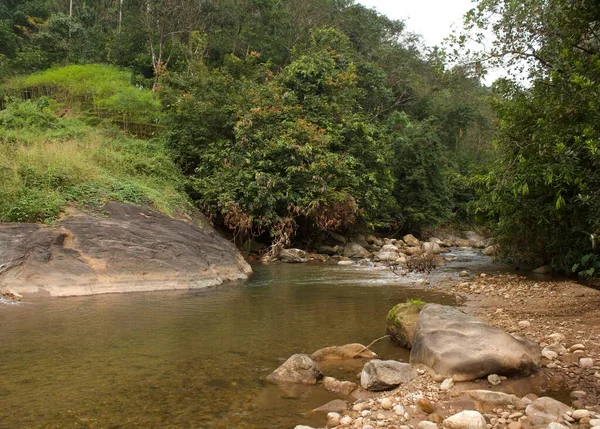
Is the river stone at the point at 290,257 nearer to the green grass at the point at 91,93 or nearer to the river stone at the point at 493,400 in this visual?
the green grass at the point at 91,93

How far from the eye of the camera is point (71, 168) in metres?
13.6

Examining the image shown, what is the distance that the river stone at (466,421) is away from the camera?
428 cm

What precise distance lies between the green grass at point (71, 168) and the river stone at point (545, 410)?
10.7 m

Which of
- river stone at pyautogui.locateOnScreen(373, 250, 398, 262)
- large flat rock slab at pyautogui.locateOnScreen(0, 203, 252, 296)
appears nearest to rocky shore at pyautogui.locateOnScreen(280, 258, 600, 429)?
large flat rock slab at pyautogui.locateOnScreen(0, 203, 252, 296)

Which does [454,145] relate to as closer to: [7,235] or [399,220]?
[399,220]

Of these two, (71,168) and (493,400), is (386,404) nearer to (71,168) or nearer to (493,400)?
(493,400)

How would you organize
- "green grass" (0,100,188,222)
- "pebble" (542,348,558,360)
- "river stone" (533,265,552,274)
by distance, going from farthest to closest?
"river stone" (533,265,552,274) < "green grass" (0,100,188,222) < "pebble" (542,348,558,360)

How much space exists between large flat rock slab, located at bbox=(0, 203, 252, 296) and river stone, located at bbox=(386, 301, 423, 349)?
5.80 metres

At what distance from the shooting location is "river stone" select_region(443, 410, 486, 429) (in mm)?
4277

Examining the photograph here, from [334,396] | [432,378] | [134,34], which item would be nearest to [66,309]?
[334,396]

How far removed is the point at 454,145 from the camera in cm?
4066

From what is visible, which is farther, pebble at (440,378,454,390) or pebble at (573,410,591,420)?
pebble at (440,378,454,390)

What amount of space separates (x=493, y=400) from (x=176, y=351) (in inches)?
156

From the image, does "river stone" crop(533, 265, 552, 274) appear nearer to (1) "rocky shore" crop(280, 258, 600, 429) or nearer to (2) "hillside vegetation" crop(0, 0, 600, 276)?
(2) "hillside vegetation" crop(0, 0, 600, 276)
